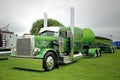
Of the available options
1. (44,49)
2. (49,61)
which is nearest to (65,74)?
(49,61)

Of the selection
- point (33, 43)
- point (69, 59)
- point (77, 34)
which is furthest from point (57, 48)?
point (77, 34)

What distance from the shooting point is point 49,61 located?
375 inches

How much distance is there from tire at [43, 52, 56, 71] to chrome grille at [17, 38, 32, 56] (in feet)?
3.37

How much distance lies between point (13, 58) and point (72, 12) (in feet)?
17.5

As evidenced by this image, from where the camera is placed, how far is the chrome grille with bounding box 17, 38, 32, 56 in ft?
30.9

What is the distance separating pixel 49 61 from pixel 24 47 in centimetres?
166

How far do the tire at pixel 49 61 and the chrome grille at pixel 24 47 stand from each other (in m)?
1.03

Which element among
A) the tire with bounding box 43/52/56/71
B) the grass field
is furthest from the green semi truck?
the grass field

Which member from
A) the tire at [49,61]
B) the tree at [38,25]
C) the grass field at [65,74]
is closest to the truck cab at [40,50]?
the tire at [49,61]

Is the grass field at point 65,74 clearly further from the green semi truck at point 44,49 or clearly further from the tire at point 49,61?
the green semi truck at point 44,49

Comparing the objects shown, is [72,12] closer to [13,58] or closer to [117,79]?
[13,58]

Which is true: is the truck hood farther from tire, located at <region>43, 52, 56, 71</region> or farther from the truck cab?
tire, located at <region>43, 52, 56, 71</region>

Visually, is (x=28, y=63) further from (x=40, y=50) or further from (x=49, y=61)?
(x=49, y=61)

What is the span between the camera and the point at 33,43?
938cm
